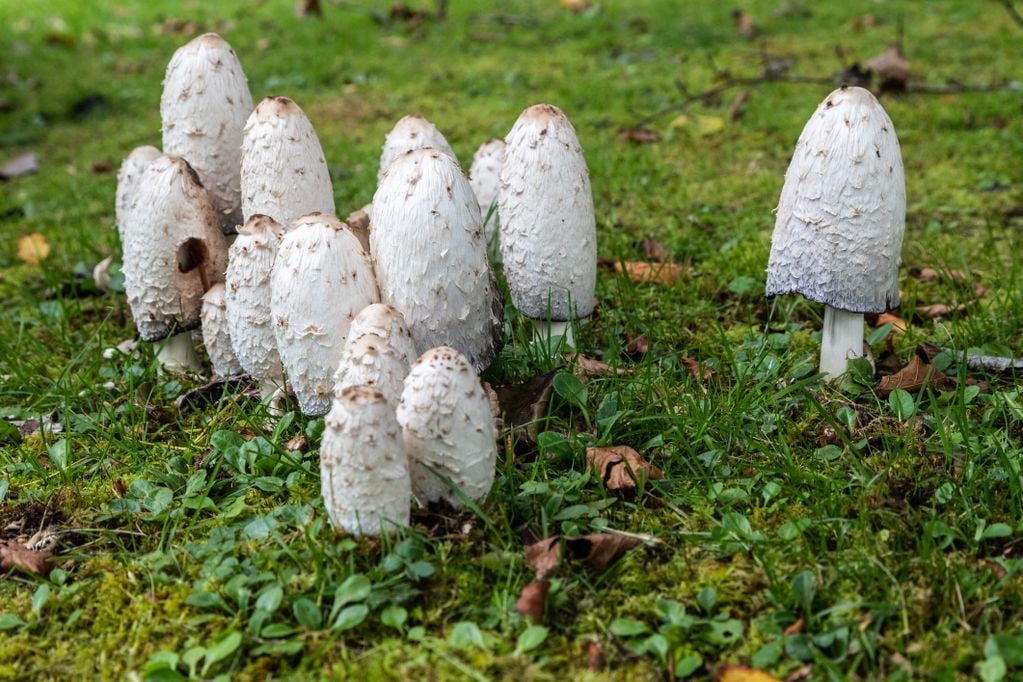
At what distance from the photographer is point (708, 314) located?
3.39 m

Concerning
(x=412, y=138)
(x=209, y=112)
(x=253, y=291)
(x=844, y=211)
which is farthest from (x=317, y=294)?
(x=844, y=211)

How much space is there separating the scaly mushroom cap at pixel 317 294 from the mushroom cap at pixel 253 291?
102 millimetres

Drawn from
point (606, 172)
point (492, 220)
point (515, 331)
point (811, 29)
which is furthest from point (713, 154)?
point (811, 29)

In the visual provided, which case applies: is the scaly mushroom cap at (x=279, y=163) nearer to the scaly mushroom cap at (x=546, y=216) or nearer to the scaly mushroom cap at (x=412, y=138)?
the scaly mushroom cap at (x=412, y=138)

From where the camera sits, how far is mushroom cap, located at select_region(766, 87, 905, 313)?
2531 mm

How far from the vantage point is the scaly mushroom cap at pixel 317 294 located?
245 cm

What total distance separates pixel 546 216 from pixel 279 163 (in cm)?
76

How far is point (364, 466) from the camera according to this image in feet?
6.65

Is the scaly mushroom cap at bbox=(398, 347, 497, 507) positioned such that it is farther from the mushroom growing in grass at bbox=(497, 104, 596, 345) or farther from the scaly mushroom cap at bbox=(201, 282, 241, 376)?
the scaly mushroom cap at bbox=(201, 282, 241, 376)

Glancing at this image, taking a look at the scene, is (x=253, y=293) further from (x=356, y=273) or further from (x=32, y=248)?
(x=32, y=248)

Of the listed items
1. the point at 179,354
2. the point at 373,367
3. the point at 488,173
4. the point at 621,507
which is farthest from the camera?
the point at 488,173

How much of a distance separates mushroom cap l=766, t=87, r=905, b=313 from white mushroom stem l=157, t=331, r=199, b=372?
182 cm

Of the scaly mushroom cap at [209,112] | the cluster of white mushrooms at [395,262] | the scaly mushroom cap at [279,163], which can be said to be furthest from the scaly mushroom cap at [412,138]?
the scaly mushroom cap at [209,112]

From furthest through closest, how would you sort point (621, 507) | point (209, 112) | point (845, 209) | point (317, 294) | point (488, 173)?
point (488, 173), point (209, 112), point (845, 209), point (317, 294), point (621, 507)
